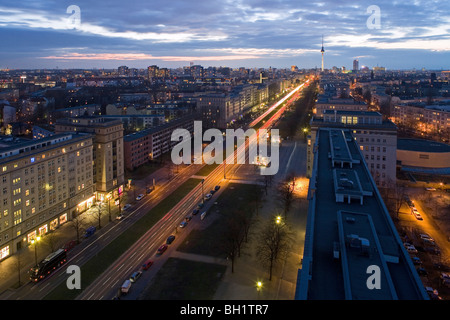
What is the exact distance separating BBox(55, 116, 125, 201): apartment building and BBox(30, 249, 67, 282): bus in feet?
35.4

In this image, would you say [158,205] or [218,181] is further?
[218,181]

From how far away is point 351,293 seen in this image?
27.7ft

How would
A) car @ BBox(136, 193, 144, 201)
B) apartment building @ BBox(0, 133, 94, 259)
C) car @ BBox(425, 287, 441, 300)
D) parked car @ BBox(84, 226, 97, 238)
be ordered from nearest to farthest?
car @ BBox(425, 287, 441, 300)
apartment building @ BBox(0, 133, 94, 259)
parked car @ BBox(84, 226, 97, 238)
car @ BBox(136, 193, 144, 201)

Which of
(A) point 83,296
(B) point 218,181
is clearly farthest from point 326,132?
(A) point 83,296

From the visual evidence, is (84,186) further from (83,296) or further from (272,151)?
(272,151)

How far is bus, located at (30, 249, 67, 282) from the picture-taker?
60.0 ft

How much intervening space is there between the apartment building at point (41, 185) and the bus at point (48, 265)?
12.3 feet

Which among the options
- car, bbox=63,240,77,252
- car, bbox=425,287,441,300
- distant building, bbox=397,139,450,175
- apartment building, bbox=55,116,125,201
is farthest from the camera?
distant building, bbox=397,139,450,175

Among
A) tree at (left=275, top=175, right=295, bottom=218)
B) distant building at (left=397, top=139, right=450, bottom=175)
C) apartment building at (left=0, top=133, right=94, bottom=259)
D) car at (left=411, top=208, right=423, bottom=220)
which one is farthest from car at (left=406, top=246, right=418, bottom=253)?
apartment building at (left=0, top=133, right=94, bottom=259)

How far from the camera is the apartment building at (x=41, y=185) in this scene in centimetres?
2116

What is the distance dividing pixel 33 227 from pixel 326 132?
27.3 m

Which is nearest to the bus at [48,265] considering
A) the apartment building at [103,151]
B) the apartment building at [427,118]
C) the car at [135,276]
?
the car at [135,276]

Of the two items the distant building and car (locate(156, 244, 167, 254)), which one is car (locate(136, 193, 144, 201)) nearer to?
car (locate(156, 244, 167, 254))
